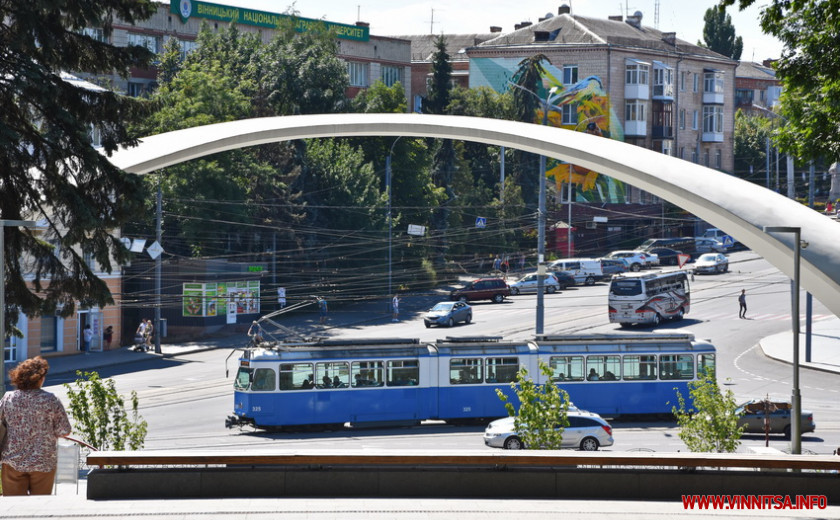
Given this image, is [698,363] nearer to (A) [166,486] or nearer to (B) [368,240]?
(A) [166,486]

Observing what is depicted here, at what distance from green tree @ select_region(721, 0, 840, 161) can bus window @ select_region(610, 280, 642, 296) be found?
31387 millimetres

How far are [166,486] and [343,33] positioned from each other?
2833 inches

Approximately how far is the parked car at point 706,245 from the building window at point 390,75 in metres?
27.6

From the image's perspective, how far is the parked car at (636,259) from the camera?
220ft

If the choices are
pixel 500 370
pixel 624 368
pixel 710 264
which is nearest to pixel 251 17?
pixel 710 264

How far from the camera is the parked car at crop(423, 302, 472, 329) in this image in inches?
2018

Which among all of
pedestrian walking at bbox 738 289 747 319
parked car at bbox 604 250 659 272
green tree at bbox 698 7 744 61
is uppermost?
green tree at bbox 698 7 744 61

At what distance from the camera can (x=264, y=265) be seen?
5716cm

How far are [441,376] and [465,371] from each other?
0.77m

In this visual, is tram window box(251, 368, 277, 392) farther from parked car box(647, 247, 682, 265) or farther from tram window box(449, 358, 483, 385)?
parked car box(647, 247, 682, 265)

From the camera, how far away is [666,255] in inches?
2771

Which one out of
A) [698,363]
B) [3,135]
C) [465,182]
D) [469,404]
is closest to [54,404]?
[3,135]

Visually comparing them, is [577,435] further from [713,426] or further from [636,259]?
[636,259]

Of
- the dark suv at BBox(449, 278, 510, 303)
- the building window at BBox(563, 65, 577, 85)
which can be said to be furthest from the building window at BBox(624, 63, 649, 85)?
the dark suv at BBox(449, 278, 510, 303)
